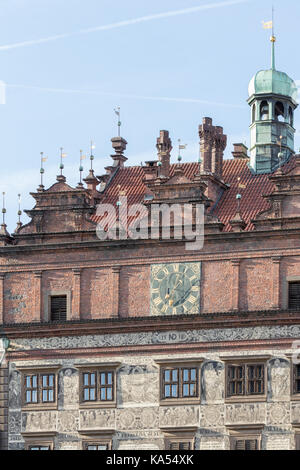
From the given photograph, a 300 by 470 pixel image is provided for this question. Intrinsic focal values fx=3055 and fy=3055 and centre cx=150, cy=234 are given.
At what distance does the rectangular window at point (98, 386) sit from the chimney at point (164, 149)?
756 centimetres

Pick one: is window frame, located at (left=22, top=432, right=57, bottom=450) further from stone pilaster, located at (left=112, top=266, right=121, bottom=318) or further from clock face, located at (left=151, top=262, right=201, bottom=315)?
clock face, located at (left=151, top=262, right=201, bottom=315)

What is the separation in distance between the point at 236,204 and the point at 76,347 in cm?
733

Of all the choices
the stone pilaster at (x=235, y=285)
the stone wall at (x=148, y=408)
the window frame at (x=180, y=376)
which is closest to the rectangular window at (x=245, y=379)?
the stone wall at (x=148, y=408)

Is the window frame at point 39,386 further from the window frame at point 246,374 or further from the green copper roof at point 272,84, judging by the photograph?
the green copper roof at point 272,84

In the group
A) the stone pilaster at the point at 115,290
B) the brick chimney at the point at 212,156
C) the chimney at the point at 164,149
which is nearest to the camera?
the stone pilaster at the point at 115,290

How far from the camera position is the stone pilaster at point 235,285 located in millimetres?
99438

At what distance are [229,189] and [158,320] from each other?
6034mm

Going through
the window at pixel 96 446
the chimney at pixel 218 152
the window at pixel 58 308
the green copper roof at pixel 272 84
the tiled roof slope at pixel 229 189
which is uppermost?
the green copper roof at pixel 272 84

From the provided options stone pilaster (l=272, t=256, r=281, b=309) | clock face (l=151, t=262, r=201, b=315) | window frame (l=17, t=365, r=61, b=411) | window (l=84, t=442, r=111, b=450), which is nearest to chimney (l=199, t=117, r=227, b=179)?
clock face (l=151, t=262, r=201, b=315)

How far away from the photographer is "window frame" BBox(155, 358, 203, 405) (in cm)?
9894

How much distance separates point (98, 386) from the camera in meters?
100

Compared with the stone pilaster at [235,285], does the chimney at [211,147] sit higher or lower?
higher

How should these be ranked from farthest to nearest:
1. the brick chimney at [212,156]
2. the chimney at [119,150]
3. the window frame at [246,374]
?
the chimney at [119,150], the brick chimney at [212,156], the window frame at [246,374]
